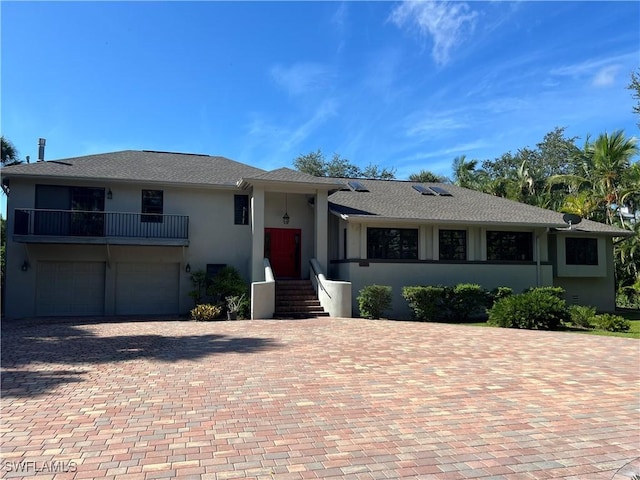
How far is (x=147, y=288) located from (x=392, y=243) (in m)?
9.74

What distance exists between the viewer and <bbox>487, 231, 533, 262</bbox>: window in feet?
61.2

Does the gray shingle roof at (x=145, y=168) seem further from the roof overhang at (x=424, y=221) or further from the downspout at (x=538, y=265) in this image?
the downspout at (x=538, y=265)

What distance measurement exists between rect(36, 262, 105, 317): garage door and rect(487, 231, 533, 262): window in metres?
15.5

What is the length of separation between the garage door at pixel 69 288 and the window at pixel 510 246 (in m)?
15.5

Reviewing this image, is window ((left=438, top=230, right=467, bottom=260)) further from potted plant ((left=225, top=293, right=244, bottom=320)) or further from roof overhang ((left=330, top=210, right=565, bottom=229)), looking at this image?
potted plant ((left=225, top=293, right=244, bottom=320))

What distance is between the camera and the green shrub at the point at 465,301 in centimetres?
1571

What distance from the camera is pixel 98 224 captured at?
54.3ft

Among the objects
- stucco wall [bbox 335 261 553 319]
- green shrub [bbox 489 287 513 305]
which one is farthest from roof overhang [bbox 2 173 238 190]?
green shrub [bbox 489 287 513 305]

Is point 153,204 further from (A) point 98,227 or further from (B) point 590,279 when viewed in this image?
(B) point 590,279

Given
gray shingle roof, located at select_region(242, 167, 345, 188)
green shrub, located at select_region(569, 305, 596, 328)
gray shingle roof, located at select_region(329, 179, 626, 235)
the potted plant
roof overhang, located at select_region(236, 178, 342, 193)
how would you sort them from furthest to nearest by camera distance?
1. gray shingle roof, located at select_region(329, 179, 626, 235)
2. roof overhang, located at select_region(236, 178, 342, 193)
3. gray shingle roof, located at select_region(242, 167, 345, 188)
4. the potted plant
5. green shrub, located at select_region(569, 305, 596, 328)

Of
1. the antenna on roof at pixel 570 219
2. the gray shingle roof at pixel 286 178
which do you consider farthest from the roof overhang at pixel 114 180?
the antenna on roof at pixel 570 219

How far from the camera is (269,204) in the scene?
1862cm

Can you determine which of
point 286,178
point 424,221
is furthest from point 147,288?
point 424,221

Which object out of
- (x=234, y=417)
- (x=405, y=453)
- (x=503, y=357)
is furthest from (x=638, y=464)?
(x=503, y=357)
